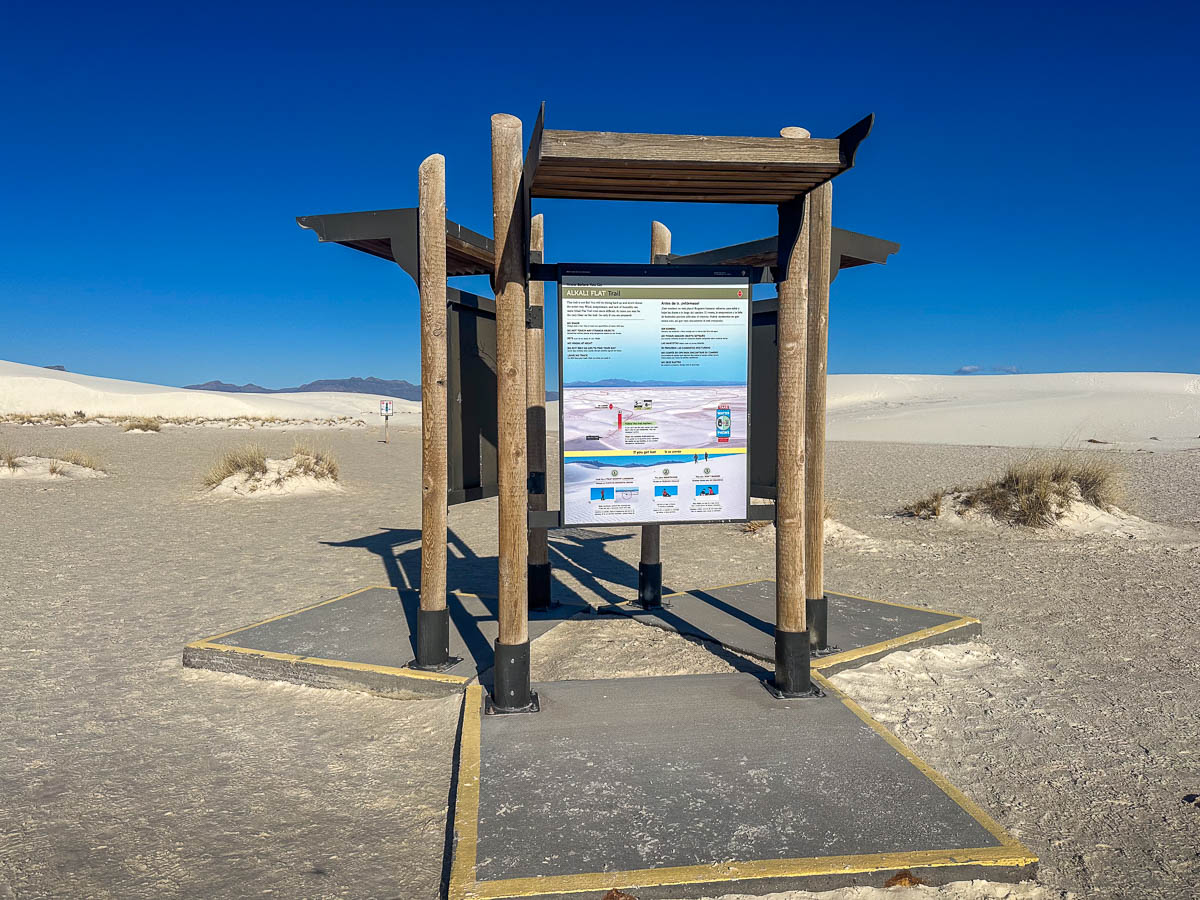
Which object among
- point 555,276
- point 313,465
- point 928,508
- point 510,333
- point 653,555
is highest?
point 555,276

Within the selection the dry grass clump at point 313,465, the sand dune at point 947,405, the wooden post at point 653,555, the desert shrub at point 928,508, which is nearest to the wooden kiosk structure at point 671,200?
the wooden post at point 653,555

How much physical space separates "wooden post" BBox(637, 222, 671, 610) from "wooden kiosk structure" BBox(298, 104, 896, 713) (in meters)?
1.32

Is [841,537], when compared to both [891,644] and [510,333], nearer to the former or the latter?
[891,644]

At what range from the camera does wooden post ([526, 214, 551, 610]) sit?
4.75 m

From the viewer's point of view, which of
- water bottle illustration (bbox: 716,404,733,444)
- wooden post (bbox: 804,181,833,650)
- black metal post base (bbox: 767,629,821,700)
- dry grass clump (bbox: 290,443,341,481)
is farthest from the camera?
dry grass clump (bbox: 290,443,341,481)

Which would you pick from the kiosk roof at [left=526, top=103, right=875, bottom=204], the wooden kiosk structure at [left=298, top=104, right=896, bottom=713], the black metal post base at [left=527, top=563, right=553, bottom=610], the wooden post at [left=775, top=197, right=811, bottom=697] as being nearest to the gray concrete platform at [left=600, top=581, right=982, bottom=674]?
the wooden kiosk structure at [left=298, top=104, right=896, bottom=713]

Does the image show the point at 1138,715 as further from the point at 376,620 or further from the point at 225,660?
the point at 225,660

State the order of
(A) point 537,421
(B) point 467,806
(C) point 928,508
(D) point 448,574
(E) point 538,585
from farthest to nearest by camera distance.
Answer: (C) point 928,508, (D) point 448,574, (E) point 538,585, (A) point 537,421, (B) point 467,806

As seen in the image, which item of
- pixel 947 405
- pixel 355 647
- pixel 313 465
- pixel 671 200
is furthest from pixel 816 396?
pixel 947 405

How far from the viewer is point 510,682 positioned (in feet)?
12.4

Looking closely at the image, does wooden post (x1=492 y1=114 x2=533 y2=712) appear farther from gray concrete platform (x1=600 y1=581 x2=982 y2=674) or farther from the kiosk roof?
gray concrete platform (x1=600 y1=581 x2=982 y2=674)

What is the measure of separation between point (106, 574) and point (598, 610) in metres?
4.98

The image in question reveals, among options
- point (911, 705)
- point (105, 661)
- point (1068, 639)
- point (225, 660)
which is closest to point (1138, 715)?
point (911, 705)

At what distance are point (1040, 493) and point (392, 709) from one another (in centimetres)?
834
